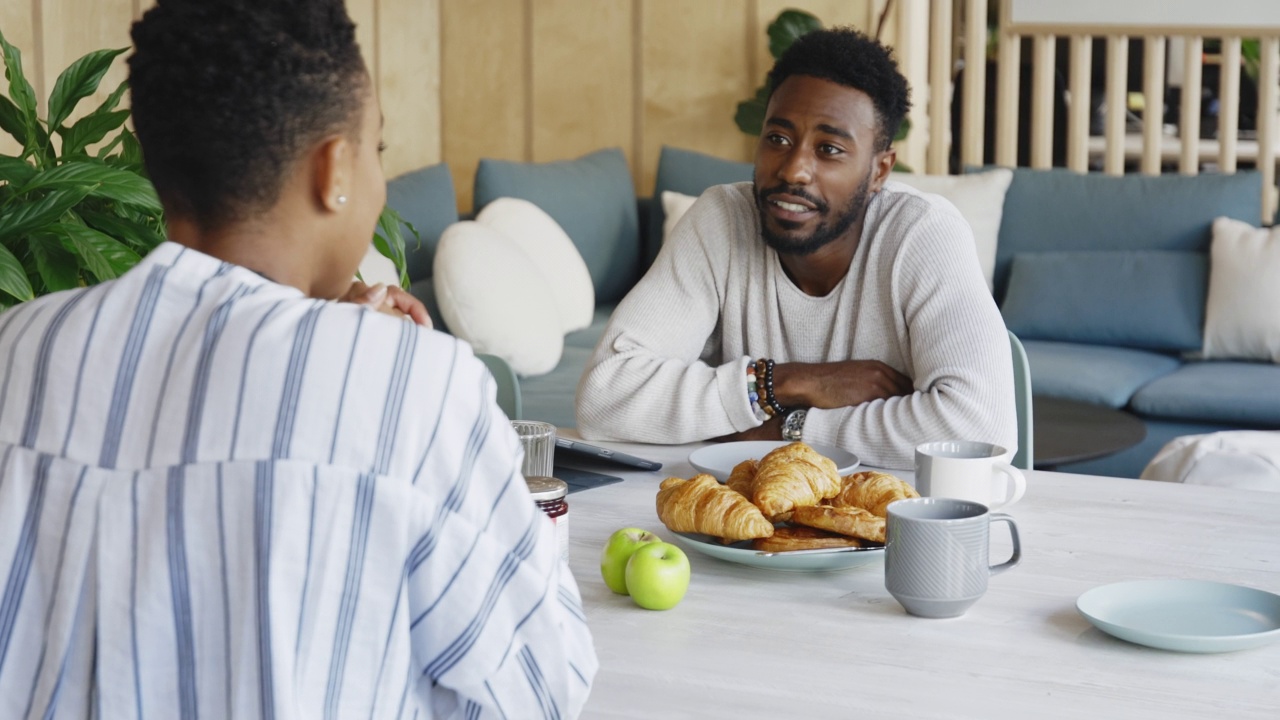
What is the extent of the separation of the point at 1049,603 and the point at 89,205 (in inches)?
54.0

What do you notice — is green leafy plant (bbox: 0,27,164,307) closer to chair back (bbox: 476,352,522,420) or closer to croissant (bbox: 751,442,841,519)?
chair back (bbox: 476,352,522,420)

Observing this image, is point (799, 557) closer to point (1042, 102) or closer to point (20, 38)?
point (20, 38)

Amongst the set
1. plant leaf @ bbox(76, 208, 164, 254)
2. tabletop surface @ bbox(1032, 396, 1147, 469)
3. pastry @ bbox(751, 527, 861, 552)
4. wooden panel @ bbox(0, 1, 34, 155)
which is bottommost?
tabletop surface @ bbox(1032, 396, 1147, 469)

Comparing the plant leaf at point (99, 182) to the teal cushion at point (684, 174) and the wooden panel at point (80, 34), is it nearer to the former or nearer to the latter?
the wooden panel at point (80, 34)

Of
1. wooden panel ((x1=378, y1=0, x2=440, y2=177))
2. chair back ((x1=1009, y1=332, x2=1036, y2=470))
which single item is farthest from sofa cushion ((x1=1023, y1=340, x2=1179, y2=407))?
wooden panel ((x1=378, y1=0, x2=440, y2=177))

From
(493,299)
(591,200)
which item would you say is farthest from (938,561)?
(591,200)

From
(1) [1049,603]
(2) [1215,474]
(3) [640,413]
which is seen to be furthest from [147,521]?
(2) [1215,474]

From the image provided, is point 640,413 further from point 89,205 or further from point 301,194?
point 301,194

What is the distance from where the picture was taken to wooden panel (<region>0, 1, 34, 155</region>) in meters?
2.78

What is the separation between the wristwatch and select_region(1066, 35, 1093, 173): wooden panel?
2951 millimetres

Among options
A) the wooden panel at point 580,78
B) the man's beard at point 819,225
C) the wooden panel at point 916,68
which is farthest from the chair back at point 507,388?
the wooden panel at point 580,78

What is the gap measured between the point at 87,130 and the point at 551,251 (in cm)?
Answer: 193

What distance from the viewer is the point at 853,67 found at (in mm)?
1970

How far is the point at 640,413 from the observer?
1.81m
